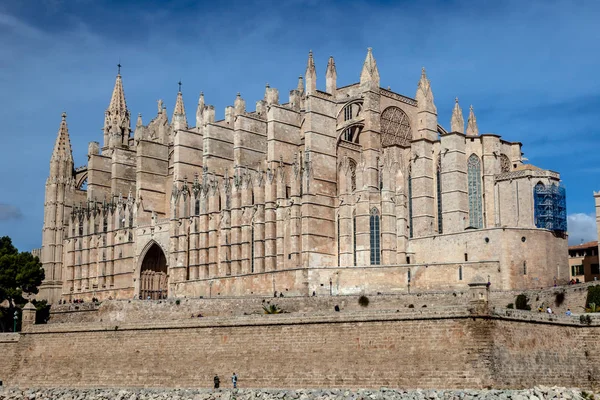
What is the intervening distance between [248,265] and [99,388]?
587 inches

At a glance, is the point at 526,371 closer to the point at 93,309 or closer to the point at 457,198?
the point at 457,198

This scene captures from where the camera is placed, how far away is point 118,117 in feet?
238

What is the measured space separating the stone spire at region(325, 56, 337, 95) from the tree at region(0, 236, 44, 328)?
22.4 m

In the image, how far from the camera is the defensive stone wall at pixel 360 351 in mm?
31078

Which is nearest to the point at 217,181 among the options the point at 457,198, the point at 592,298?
the point at 457,198

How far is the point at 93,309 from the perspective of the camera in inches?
2052

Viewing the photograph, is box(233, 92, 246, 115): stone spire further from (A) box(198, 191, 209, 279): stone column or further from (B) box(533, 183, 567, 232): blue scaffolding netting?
(B) box(533, 183, 567, 232): blue scaffolding netting

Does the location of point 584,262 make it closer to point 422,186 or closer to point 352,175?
point 422,186

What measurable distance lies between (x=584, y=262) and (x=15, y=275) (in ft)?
112

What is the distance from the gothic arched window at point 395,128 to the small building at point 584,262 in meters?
11.5

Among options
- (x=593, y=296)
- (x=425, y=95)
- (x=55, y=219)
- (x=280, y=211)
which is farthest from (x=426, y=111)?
(x=55, y=219)

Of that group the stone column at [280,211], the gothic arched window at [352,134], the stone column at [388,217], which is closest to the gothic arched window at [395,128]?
the gothic arched window at [352,134]

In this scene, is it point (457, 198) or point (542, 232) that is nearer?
point (542, 232)

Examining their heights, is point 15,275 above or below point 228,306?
above
